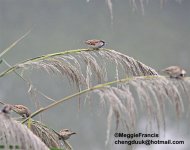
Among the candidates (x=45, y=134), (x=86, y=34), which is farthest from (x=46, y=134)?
(x=86, y=34)

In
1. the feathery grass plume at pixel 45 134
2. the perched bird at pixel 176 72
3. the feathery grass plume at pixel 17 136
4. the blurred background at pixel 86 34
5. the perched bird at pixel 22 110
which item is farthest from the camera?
the blurred background at pixel 86 34

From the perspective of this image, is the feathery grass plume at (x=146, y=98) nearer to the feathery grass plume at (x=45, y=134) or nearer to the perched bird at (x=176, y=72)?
the perched bird at (x=176, y=72)

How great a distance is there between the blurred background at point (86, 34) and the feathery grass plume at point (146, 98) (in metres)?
5.51

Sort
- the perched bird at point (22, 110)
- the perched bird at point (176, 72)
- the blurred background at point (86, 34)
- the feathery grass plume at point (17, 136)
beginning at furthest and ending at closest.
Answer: the blurred background at point (86, 34), the perched bird at point (22, 110), the perched bird at point (176, 72), the feathery grass plume at point (17, 136)

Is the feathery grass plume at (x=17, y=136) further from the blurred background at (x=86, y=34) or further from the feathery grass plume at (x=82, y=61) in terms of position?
the blurred background at (x=86, y=34)

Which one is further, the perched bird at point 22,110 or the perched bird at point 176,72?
the perched bird at point 22,110

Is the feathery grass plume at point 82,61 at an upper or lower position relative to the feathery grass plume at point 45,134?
upper

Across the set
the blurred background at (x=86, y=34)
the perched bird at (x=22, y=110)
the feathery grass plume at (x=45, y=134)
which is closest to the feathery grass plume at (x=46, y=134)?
the feathery grass plume at (x=45, y=134)

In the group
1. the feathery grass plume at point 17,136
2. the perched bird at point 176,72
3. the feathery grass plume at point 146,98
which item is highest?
the perched bird at point 176,72

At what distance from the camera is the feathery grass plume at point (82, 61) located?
6.46 feet

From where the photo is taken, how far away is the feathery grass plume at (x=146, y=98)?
1.54 metres

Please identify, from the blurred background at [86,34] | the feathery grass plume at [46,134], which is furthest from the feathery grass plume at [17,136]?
the blurred background at [86,34]

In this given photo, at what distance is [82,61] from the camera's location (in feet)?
6.83

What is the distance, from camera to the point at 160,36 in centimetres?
853
